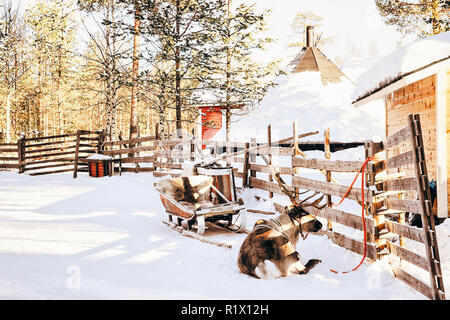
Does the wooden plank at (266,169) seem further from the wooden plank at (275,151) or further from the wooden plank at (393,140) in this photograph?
the wooden plank at (393,140)

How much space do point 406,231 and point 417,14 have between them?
1323 centimetres

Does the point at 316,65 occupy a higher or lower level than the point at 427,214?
higher

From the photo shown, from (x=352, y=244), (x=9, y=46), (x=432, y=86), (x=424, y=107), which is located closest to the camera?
(x=352, y=244)

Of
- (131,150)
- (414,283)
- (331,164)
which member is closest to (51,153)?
(131,150)

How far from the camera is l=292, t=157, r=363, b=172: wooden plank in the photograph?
4625mm

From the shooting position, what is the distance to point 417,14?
1402 centimetres

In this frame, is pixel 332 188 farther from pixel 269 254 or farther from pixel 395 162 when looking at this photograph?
pixel 269 254

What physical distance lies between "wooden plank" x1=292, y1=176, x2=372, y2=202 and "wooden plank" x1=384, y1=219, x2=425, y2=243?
14.8 inches

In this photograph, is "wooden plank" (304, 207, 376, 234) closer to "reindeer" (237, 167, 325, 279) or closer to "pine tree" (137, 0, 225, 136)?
"reindeer" (237, 167, 325, 279)

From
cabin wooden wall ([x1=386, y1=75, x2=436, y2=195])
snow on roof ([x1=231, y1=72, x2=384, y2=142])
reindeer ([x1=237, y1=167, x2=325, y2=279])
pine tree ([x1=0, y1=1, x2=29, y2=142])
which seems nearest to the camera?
reindeer ([x1=237, y1=167, x2=325, y2=279])

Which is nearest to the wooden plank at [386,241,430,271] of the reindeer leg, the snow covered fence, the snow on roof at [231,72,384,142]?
the snow covered fence

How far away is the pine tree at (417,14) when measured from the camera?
1329 centimetres

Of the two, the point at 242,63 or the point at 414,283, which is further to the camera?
the point at 242,63
